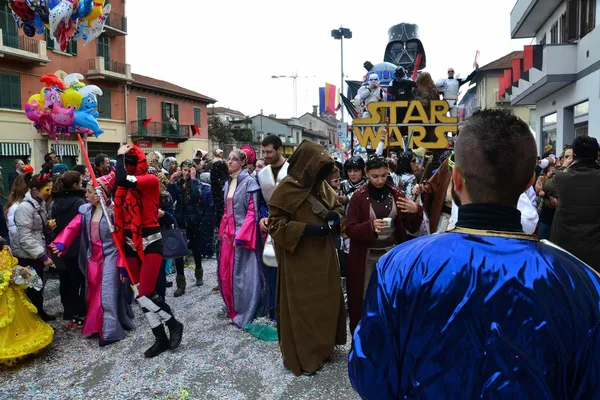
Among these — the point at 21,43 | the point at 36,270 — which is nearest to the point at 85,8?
the point at 36,270

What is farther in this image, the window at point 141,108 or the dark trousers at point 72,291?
the window at point 141,108

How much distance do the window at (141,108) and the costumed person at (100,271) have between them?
87.4ft

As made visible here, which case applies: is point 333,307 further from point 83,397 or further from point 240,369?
point 83,397

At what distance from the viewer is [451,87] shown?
10781 mm

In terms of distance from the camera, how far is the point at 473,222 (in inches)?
49.2

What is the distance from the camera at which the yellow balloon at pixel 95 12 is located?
178 inches

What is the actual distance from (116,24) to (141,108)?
513cm

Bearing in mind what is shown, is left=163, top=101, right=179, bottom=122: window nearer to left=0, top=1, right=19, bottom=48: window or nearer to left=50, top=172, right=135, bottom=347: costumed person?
left=0, top=1, right=19, bottom=48: window

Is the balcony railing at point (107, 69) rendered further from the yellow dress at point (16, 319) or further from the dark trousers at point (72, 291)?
the yellow dress at point (16, 319)

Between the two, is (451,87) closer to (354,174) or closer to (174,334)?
(354,174)

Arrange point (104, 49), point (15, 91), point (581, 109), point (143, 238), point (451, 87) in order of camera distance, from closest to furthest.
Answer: point (143, 238) → point (451, 87) → point (581, 109) → point (15, 91) → point (104, 49)

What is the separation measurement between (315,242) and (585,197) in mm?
2273

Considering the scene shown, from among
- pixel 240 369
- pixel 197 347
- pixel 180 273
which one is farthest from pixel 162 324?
pixel 180 273

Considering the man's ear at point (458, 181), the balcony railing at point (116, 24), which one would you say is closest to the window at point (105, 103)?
the balcony railing at point (116, 24)
